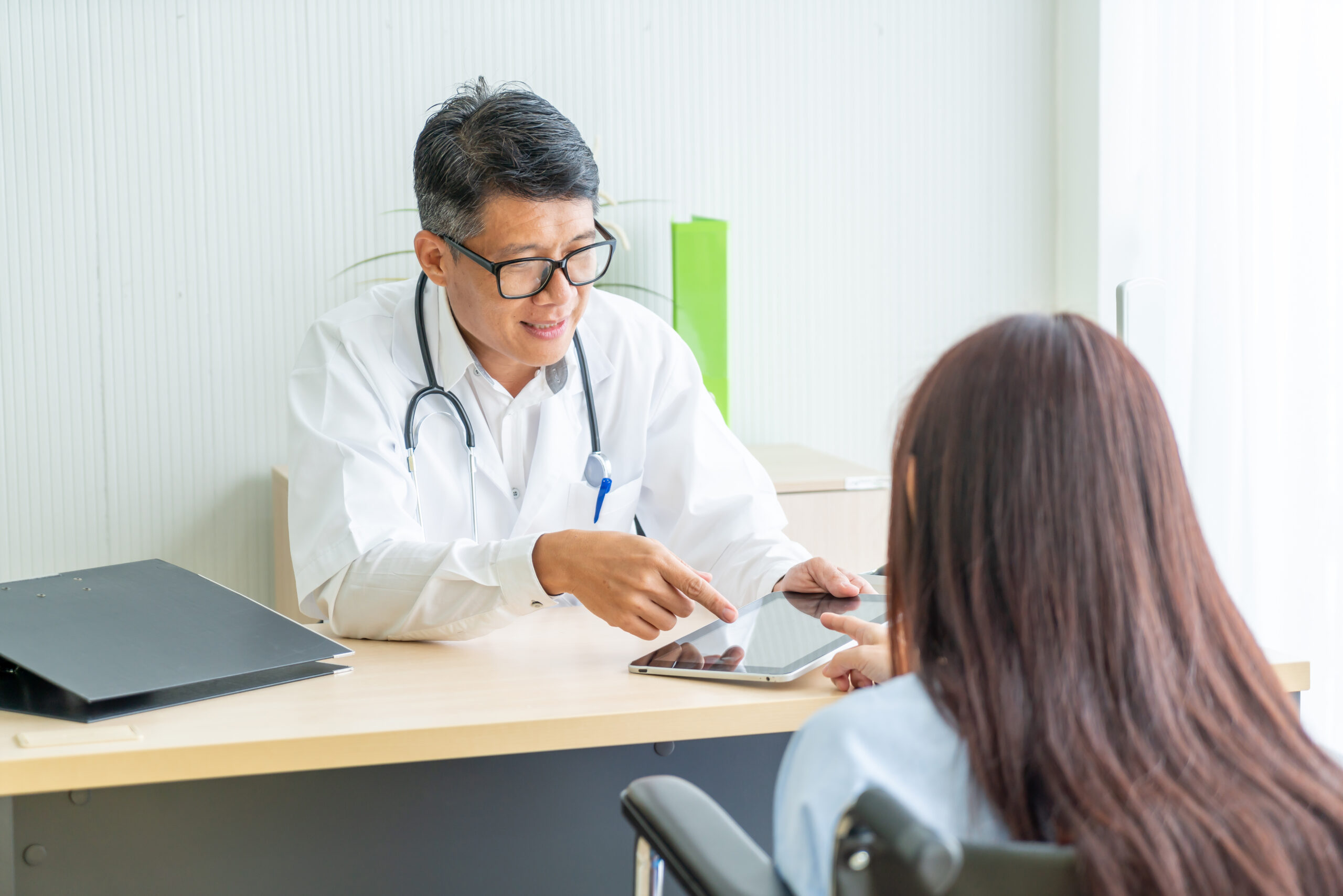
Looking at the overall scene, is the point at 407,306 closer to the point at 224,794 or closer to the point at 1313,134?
the point at 224,794

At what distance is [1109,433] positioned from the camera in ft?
2.29

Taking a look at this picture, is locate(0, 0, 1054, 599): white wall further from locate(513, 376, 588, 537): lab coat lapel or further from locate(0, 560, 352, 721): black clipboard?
locate(0, 560, 352, 721): black clipboard

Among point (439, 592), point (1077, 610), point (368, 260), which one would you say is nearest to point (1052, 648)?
point (1077, 610)

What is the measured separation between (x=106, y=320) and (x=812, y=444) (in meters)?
1.82

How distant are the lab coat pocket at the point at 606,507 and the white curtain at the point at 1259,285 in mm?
1153

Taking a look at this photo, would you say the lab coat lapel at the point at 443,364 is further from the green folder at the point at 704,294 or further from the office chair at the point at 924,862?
the office chair at the point at 924,862

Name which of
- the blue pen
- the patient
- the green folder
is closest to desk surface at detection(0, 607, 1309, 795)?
the patient

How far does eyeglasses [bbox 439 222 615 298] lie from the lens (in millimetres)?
1638

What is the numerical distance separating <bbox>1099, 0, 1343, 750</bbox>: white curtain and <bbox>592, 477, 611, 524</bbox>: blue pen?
122 centimetres

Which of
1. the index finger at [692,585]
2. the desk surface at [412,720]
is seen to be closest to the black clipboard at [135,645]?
the desk surface at [412,720]

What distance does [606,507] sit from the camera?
6.07ft

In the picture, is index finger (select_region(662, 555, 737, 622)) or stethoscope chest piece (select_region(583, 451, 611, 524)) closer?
index finger (select_region(662, 555, 737, 622))

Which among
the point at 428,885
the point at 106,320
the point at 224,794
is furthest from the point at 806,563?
the point at 106,320

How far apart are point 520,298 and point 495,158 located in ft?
0.65
